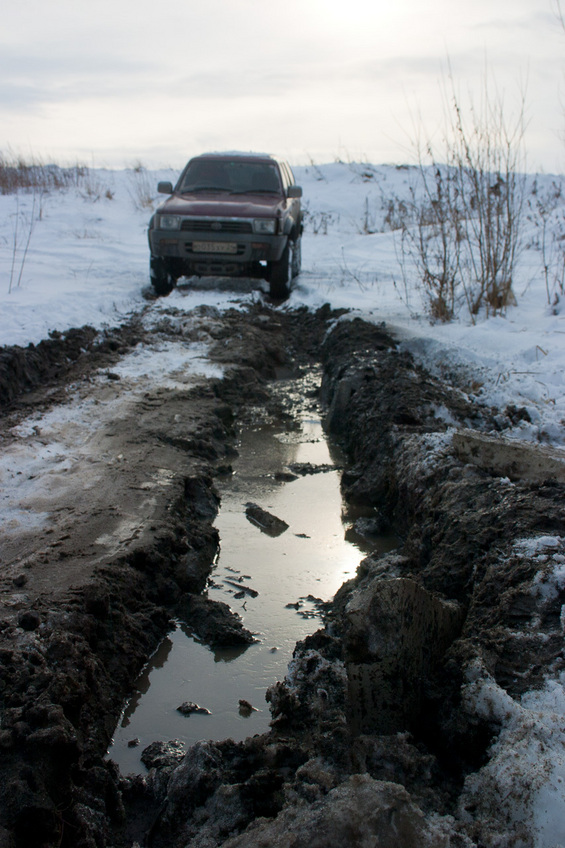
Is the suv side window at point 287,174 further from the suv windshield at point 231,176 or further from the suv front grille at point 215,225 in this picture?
the suv front grille at point 215,225

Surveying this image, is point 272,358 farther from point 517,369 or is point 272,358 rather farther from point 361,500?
point 361,500

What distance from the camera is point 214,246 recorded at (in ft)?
27.7

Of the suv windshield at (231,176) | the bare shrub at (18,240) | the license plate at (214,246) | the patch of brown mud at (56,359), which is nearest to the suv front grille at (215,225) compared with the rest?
the license plate at (214,246)

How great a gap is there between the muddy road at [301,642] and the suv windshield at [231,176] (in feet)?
17.8

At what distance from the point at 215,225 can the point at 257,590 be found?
6.29m

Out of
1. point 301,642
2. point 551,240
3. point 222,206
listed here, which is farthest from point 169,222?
point 301,642

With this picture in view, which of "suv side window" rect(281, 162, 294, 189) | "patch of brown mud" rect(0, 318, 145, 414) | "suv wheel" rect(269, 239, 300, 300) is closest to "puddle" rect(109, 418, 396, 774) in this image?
"patch of brown mud" rect(0, 318, 145, 414)

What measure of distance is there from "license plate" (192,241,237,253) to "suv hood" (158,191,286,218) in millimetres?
346

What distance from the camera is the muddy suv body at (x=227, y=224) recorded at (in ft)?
27.5

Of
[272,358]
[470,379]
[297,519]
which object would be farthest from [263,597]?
[272,358]

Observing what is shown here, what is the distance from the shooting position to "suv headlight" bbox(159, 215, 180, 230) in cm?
840

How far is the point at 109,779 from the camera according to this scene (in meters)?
1.96

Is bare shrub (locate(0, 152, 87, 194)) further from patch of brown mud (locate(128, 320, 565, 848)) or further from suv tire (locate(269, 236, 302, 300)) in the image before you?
patch of brown mud (locate(128, 320, 565, 848))

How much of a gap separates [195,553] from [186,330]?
14.2 feet
